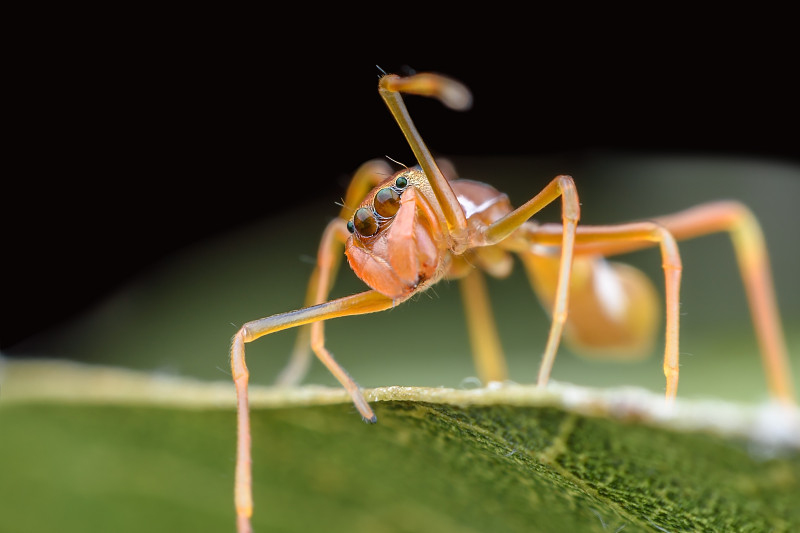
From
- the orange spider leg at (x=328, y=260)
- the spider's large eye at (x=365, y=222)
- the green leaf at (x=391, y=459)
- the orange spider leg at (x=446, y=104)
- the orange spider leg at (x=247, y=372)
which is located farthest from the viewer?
the orange spider leg at (x=328, y=260)

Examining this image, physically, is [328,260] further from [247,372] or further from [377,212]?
[247,372]

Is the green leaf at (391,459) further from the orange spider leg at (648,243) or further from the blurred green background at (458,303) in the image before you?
the blurred green background at (458,303)

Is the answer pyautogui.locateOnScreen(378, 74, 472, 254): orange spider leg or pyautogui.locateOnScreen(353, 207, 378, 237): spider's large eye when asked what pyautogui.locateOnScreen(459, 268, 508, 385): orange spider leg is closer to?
pyautogui.locateOnScreen(378, 74, 472, 254): orange spider leg

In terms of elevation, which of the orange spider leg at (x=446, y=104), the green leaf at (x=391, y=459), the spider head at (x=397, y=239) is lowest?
the green leaf at (x=391, y=459)

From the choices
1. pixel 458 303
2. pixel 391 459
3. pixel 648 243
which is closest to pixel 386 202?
pixel 391 459

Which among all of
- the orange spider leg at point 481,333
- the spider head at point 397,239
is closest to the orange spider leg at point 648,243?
the spider head at point 397,239

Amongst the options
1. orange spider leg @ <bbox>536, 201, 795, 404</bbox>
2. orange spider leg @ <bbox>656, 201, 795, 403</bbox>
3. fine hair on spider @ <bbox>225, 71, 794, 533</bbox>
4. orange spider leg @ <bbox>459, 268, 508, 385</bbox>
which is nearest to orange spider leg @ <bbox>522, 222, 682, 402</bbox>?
fine hair on spider @ <bbox>225, 71, 794, 533</bbox>

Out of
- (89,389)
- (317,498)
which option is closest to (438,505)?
(317,498)
